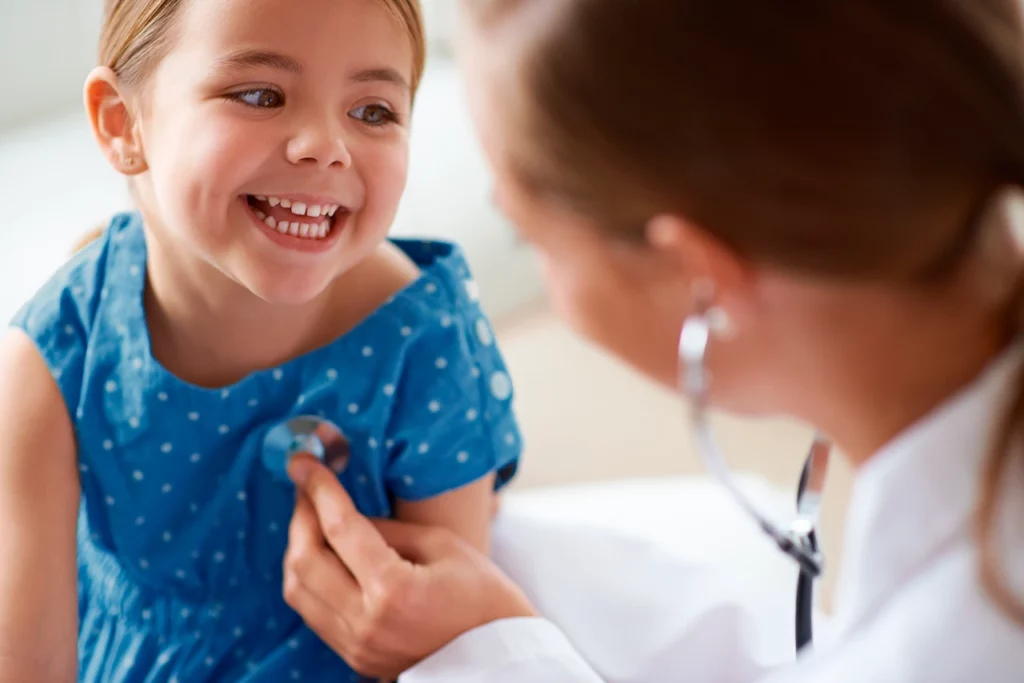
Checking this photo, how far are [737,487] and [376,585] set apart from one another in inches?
14.2

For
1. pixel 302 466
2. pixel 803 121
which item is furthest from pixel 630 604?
pixel 803 121

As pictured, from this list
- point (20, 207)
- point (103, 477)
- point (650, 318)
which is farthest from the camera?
point (20, 207)

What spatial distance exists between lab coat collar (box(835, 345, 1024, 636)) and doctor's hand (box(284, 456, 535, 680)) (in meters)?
0.37

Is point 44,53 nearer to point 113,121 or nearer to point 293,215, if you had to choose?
point 113,121

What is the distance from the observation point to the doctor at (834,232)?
20.2 inches

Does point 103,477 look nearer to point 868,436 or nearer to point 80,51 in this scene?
point 868,436

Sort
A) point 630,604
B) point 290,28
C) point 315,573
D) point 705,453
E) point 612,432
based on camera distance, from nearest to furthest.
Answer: point 705,453
point 290,28
point 315,573
point 630,604
point 612,432

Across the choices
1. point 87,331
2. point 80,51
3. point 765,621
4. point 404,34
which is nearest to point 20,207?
point 80,51

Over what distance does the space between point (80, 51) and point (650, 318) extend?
3.98ft

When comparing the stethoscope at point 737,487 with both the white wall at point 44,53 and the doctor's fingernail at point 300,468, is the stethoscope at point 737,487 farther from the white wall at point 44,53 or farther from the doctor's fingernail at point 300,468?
the white wall at point 44,53

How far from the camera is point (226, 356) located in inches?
39.1

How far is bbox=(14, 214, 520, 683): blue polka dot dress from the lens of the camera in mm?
976

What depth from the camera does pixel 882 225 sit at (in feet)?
1.76

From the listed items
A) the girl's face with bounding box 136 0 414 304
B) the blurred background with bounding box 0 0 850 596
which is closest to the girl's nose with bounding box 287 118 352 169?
the girl's face with bounding box 136 0 414 304
